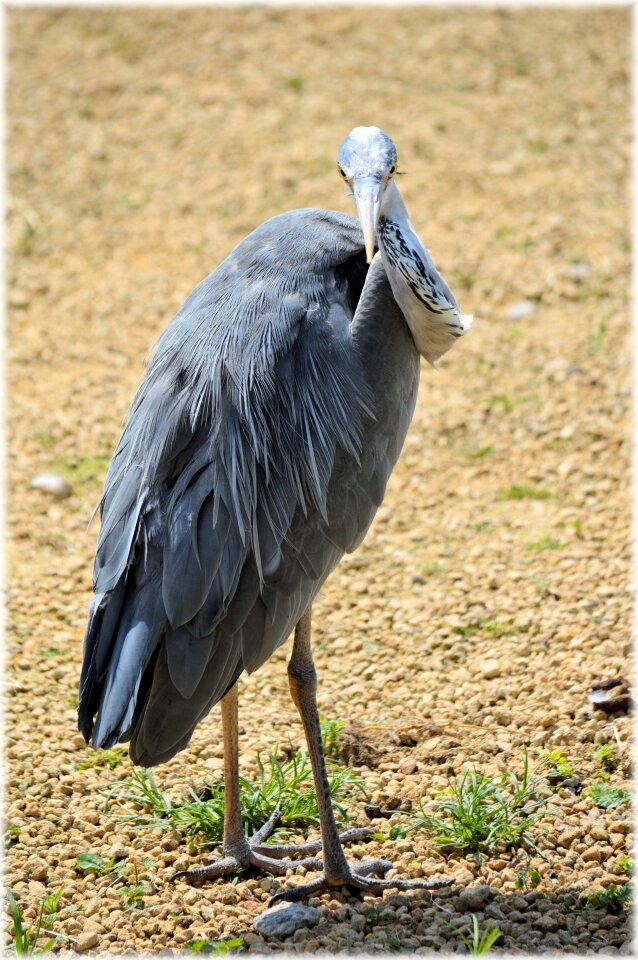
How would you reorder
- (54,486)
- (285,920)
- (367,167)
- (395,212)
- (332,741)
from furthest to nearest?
(54,486) → (332,741) → (395,212) → (367,167) → (285,920)

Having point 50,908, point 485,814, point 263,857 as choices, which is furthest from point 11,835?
point 485,814

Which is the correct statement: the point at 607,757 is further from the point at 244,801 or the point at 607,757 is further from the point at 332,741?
the point at 244,801

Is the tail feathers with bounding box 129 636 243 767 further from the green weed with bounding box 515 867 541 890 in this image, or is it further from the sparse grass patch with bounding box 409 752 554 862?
the green weed with bounding box 515 867 541 890

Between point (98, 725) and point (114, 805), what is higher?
point (98, 725)

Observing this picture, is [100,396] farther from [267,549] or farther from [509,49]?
[509,49]

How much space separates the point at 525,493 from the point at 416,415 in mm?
1048

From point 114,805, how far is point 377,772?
107cm

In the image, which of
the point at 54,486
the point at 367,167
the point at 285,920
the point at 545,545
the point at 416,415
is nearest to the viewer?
the point at 285,920

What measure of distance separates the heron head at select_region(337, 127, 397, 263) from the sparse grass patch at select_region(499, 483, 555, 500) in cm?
259

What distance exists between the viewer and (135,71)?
11180mm

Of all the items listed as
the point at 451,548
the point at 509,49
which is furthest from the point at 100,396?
the point at 509,49

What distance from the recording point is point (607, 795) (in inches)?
169

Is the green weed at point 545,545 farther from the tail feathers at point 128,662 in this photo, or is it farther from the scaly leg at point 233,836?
the tail feathers at point 128,662

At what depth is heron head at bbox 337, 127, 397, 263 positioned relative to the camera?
415cm
